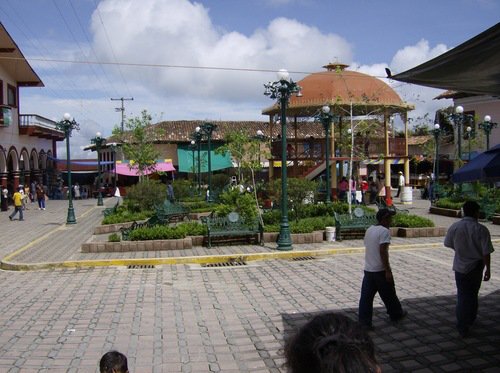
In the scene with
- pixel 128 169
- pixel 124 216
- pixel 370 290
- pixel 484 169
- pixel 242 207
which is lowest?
pixel 370 290

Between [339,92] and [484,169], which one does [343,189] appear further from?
[484,169]

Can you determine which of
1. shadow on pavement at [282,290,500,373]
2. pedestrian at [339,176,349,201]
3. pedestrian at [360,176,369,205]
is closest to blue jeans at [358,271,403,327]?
shadow on pavement at [282,290,500,373]

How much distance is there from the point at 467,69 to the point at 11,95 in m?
35.1

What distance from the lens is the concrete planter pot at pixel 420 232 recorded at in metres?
13.9

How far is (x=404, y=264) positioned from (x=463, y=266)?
4.80m

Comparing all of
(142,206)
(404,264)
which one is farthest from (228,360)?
(142,206)

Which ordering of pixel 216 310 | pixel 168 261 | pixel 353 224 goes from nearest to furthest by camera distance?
pixel 216 310, pixel 168 261, pixel 353 224

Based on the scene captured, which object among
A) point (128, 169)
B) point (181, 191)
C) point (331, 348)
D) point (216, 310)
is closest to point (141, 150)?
point (181, 191)

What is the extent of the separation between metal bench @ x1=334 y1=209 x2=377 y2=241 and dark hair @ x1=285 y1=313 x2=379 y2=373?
40.0 ft

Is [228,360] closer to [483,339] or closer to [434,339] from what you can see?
[434,339]

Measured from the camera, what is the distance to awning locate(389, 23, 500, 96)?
3764mm

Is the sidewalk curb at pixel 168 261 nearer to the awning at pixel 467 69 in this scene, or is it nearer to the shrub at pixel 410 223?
the shrub at pixel 410 223

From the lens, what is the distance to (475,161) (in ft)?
20.3

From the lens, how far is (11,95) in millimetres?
34500
